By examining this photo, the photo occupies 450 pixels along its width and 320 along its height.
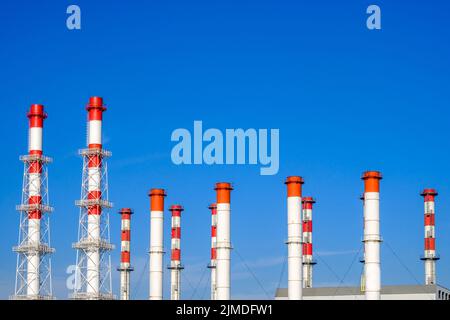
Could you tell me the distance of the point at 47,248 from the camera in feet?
232

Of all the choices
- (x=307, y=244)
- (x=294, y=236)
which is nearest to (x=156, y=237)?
(x=294, y=236)

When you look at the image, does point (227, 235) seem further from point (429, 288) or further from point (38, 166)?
point (38, 166)

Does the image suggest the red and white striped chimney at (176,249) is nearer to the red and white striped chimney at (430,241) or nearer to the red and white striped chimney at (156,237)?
the red and white striped chimney at (156,237)

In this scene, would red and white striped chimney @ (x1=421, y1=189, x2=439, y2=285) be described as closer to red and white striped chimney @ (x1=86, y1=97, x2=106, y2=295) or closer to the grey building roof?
the grey building roof

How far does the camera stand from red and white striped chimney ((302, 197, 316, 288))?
79.2 meters

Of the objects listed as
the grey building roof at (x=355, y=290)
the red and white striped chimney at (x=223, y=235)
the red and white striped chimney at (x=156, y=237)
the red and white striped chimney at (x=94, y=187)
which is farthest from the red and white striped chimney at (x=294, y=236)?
the red and white striped chimney at (x=94, y=187)

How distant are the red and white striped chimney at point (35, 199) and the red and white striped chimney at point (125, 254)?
38.6ft

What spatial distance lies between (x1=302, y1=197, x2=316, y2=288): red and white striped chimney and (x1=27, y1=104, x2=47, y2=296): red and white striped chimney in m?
23.0

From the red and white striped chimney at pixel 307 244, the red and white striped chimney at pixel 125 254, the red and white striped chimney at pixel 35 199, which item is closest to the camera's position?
the red and white striped chimney at pixel 35 199

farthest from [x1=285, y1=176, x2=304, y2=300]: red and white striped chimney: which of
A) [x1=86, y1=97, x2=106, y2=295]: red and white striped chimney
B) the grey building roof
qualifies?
[x1=86, y1=97, x2=106, y2=295]: red and white striped chimney

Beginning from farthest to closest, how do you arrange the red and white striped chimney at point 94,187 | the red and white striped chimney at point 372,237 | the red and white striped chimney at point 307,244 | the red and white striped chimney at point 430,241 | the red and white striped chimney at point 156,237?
the red and white striped chimney at point 307,244 → the red and white striped chimney at point 430,241 → the red and white striped chimney at point 94,187 → the red and white striped chimney at point 156,237 → the red and white striped chimney at point 372,237

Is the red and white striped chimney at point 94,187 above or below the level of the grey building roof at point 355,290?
above

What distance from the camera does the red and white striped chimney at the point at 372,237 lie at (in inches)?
2125
